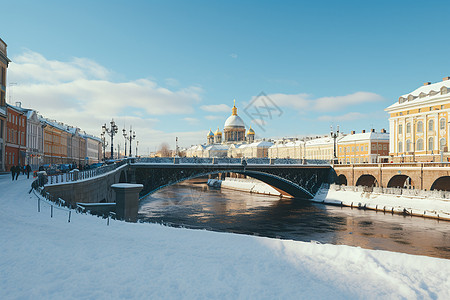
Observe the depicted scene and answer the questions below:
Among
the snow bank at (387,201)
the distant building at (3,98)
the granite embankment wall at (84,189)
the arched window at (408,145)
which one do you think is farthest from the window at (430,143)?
the distant building at (3,98)

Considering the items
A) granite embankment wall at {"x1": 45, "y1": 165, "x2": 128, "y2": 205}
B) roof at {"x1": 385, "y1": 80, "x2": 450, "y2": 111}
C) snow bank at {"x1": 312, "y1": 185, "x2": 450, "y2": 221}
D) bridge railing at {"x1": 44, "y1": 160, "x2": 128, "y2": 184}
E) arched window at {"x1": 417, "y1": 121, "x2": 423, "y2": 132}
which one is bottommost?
snow bank at {"x1": 312, "y1": 185, "x2": 450, "y2": 221}

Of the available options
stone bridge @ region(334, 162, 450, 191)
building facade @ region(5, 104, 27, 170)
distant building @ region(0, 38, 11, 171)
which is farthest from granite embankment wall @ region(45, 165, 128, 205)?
stone bridge @ region(334, 162, 450, 191)

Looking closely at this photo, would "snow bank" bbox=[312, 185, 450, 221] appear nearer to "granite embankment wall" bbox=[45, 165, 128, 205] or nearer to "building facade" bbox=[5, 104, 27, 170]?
"granite embankment wall" bbox=[45, 165, 128, 205]

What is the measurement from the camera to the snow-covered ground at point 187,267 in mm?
9273

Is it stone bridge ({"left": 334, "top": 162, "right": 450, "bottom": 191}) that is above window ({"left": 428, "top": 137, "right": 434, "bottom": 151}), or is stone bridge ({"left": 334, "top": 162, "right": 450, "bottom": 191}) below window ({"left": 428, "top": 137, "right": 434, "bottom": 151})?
below

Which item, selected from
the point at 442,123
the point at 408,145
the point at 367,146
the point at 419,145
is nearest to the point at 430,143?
the point at 419,145

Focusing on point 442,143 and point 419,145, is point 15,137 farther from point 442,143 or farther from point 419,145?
point 442,143

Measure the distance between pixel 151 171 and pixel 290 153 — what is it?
102751 millimetres

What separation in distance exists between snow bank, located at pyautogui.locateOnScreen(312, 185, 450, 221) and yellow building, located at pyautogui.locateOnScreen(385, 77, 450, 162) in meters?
19.8

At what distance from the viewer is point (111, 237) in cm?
1335

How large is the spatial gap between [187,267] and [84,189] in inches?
611

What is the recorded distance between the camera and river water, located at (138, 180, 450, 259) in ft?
105

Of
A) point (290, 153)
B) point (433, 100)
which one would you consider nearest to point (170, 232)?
point (433, 100)

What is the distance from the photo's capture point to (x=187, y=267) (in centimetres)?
1092
